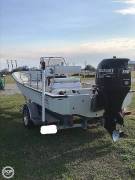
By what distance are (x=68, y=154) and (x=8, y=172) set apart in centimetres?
140

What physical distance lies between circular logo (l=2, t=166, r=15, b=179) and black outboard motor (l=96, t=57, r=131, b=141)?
2.35 metres

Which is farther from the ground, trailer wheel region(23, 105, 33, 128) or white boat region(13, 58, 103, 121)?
white boat region(13, 58, 103, 121)

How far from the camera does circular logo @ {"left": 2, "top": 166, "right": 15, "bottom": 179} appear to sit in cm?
652

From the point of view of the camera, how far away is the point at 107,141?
28.1ft

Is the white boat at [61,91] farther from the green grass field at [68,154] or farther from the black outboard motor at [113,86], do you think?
the green grass field at [68,154]

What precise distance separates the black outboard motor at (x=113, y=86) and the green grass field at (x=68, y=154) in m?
0.52

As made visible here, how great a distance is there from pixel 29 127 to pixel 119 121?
2.53 metres

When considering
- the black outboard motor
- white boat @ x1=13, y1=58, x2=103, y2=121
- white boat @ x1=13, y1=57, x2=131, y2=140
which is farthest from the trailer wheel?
the black outboard motor

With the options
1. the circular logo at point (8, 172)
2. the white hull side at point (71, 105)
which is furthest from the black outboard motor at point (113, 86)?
the circular logo at point (8, 172)

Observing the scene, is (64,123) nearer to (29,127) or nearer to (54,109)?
(54,109)

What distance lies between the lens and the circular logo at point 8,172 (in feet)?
21.4

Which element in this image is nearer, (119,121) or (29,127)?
(119,121)

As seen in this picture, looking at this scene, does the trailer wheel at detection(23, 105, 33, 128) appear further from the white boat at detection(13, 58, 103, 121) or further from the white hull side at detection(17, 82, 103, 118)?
the white hull side at detection(17, 82, 103, 118)

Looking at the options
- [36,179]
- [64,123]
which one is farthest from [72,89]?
[36,179]
